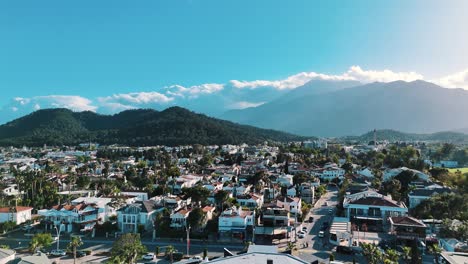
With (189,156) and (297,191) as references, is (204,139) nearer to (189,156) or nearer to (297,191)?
(189,156)

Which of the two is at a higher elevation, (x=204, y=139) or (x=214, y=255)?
(x=204, y=139)

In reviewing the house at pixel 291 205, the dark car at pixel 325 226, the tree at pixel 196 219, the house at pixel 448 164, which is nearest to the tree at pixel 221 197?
the house at pixel 291 205

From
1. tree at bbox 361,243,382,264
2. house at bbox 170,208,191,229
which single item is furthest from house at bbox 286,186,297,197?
tree at bbox 361,243,382,264

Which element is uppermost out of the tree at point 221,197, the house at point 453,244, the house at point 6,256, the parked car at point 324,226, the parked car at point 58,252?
the tree at point 221,197

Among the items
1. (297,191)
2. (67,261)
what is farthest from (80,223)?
(297,191)

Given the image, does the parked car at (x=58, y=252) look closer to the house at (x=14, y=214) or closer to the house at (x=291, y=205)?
the house at (x=14, y=214)

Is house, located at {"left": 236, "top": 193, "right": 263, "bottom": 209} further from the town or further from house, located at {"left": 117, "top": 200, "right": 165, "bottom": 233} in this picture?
house, located at {"left": 117, "top": 200, "right": 165, "bottom": 233}
